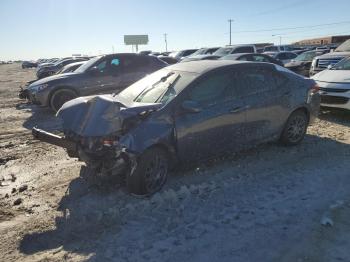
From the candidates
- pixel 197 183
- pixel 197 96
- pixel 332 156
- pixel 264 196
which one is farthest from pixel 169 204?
pixel 332 156

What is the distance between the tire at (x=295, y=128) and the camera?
6591 mm

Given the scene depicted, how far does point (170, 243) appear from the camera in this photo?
3.72 metres

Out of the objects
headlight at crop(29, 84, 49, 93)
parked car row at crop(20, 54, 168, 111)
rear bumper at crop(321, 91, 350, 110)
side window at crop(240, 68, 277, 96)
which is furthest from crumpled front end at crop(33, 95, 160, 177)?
headlight at crop(29, 84, 49, 93)

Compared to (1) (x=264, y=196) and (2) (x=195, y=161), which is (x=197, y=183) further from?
(1) (x=264, y=196)

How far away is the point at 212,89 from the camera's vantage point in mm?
5367

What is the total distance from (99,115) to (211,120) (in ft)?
5.19

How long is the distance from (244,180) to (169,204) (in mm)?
1278

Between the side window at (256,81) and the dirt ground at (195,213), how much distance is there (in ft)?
3.69

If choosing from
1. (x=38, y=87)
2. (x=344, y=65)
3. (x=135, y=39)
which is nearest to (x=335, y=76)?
(x=344, y=65)

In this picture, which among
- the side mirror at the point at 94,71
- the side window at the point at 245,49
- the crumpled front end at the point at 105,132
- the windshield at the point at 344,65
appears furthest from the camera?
the side window at the point at 245,49

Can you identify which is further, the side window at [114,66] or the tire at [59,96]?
the side window at [114,66]

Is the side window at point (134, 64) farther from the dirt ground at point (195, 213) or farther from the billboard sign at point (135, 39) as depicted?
the billboard sign at point (135, 39)

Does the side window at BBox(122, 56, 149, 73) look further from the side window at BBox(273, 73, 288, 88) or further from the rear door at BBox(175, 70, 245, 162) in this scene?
the rear door at BBox(175, 70, 245, 162)

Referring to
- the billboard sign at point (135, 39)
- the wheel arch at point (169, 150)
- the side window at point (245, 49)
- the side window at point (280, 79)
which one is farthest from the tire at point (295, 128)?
the billboard sign at point (135, 39)
